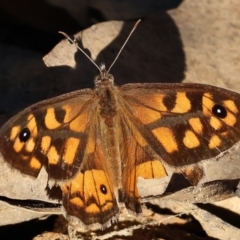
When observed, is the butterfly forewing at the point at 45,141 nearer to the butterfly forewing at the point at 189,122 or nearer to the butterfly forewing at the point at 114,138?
the butterfly forewing at the point at 114,138

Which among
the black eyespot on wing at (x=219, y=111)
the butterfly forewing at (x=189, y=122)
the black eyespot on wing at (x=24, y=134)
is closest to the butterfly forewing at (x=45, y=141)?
the black eyespot on wing at (x=24, y=134)

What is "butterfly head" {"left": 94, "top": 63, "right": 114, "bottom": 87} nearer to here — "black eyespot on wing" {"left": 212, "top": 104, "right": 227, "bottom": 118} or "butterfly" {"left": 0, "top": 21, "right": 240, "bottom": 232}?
"butterfly" {"left": 0, "top": 21, "right": 240, "bottom": 232}

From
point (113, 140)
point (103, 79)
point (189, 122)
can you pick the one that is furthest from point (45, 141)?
point (189, 122)

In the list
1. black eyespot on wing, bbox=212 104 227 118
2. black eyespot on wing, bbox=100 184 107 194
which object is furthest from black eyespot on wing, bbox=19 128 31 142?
black eyespot on wing, bbox=212 104 227 118

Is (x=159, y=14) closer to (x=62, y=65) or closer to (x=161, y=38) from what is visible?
(x=161, y=38)

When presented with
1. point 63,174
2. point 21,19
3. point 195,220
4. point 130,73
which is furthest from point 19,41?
point 195,220

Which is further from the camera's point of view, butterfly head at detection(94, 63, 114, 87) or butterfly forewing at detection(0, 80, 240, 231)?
butterfly head at detection(94, 63, 114, 87)

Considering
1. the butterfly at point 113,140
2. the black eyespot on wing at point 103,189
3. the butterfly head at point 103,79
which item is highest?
the butterfly head at point 103,79
